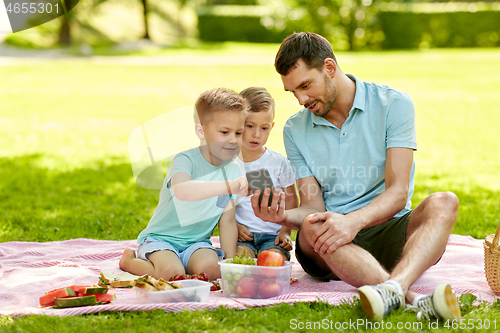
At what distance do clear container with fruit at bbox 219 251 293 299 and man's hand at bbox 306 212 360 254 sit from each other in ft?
0.70

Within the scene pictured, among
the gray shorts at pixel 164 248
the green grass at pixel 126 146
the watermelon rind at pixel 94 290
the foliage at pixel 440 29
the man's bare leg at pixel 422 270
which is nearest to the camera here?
the man's bare leg at pixel 422 270

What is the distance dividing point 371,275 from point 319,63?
132 centimetres

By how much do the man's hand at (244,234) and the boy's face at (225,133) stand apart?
567mm

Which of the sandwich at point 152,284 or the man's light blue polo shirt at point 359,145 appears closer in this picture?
the sandwich at point 152,284

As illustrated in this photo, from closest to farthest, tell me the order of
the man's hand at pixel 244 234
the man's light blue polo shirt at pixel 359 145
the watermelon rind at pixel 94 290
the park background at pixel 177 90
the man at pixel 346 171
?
1. the watermelon rind at pixel 94 290
2. the man at pixel 346 171
3. the man's light blue polo shirt at pixel 359 145
4. the man's hand at pixel 244 234
5. the park background at pixel 177 90

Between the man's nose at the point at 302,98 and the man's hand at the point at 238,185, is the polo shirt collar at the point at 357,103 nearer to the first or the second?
the man's nose at the point at 302,98

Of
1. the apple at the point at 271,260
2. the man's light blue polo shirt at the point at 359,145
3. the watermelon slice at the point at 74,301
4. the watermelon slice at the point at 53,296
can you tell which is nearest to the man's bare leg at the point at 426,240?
the man's light blue polo shirt at the point at 359,145

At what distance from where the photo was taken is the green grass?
2.59 metres

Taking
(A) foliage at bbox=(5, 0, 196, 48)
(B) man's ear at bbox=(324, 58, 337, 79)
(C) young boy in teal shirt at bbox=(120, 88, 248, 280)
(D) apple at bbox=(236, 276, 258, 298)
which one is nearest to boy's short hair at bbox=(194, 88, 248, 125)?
(C) young boy in teal shirt at bbox=(120, 88, 248, 280)

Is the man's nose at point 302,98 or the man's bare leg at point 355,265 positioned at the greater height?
the man's nose at point 302,98

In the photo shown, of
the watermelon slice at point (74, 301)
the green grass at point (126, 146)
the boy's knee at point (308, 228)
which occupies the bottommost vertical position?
the green grass at point (126, 146)

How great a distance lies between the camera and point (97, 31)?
1157 inches

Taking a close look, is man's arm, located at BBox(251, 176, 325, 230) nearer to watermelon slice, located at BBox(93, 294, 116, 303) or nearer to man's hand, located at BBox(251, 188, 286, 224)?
man's hand, located at BBox(251, 188, 286, 224)

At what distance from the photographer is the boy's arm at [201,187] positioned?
3.11 metres
